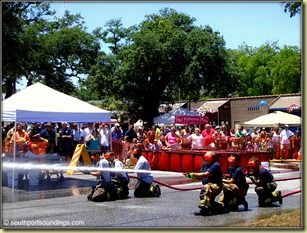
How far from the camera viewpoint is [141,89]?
4650 cm

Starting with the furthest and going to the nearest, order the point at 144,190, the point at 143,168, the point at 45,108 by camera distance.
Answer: the point at 45,108, the point at 144,190, the point at 143,168

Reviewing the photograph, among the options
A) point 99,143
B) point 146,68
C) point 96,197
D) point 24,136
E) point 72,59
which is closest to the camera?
point 96,197

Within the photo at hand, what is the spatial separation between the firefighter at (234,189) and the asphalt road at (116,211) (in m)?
0.28

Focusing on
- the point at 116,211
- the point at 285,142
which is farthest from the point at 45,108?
the point at 285,142

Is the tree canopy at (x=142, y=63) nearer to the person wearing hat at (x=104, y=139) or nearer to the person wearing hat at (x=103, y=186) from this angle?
the person wearing hat at (x=104, y=139)

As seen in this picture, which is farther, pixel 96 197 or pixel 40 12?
pixel 40 12

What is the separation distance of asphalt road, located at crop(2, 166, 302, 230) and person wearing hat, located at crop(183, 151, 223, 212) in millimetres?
297

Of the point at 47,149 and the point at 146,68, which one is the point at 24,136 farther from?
the point at 146,68

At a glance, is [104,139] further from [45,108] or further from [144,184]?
[144,184]

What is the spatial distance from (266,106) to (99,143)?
116 feet

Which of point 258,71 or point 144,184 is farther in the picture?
point 258,71

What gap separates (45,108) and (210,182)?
691 cm

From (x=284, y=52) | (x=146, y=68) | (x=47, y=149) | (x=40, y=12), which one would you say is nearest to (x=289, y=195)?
(x=47, y=149)

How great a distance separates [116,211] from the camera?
36.9ft
